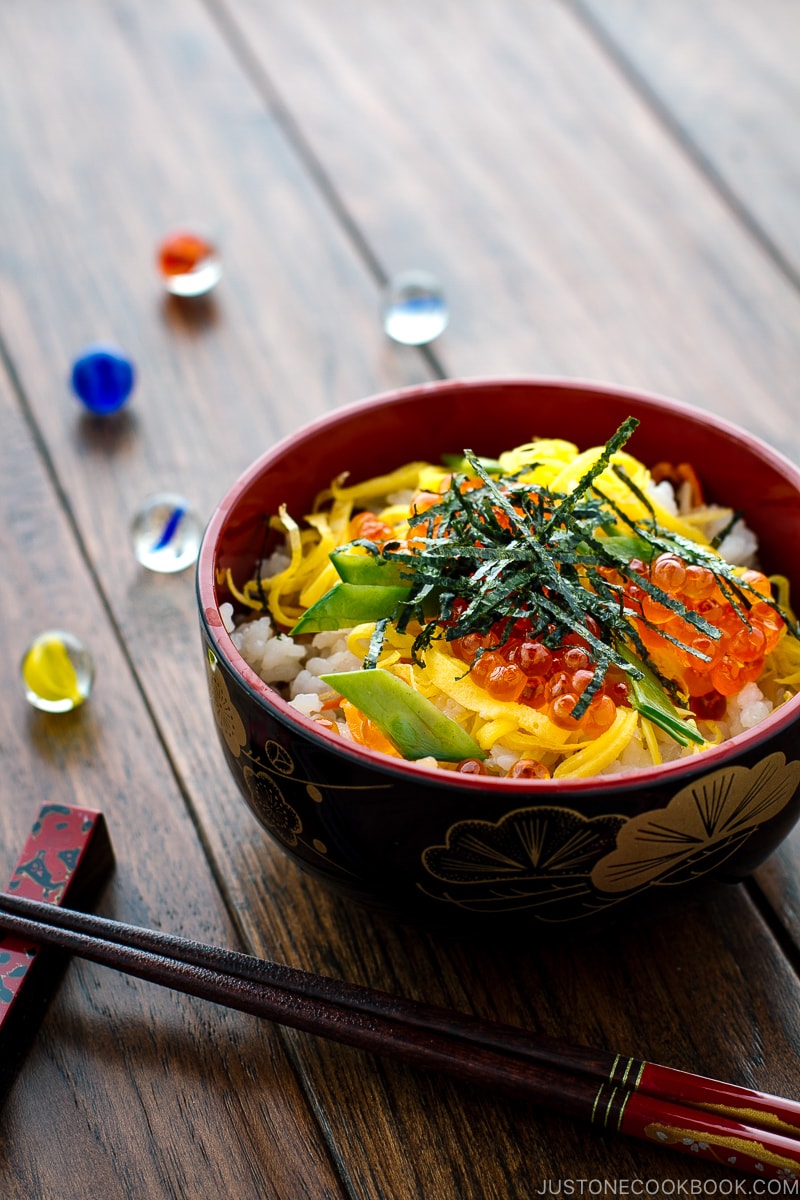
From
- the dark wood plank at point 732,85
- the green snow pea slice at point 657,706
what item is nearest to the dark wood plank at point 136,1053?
the green snow pea slice at point 657,706

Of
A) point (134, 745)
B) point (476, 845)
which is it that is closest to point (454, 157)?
point (134, 745)

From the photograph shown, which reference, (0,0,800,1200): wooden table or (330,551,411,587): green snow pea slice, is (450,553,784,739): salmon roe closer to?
(330,551,411,587): green snow pea slice

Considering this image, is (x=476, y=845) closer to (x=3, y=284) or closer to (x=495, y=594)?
(x=495, y=594)

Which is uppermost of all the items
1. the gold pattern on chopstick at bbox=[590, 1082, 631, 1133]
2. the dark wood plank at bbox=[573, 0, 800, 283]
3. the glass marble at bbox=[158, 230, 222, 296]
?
the dark wood plank at bbox=[573, 0, 800, 283]

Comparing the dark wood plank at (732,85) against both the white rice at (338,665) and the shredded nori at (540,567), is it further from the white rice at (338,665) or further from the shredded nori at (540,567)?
the shredded nori at (540,567)

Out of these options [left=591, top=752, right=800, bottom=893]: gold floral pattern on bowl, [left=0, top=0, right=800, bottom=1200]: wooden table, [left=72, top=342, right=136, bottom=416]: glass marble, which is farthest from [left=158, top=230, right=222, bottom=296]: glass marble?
[left=591, top=752, right=800, bottom=893]: gold floral pattern on bowl

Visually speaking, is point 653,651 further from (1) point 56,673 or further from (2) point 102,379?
(2) point 102,379
